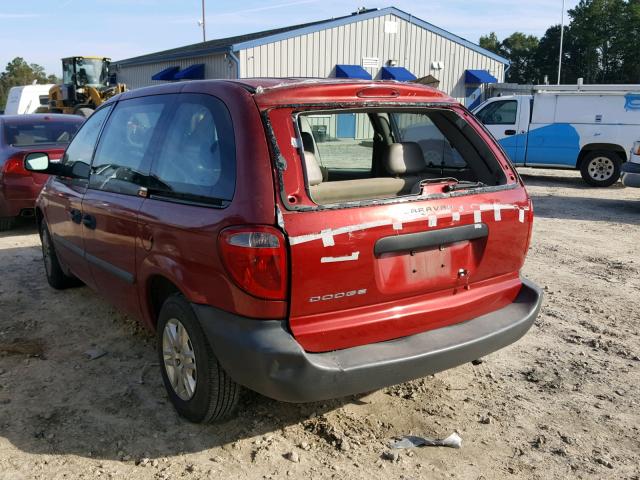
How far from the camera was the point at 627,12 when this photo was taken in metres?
64.8

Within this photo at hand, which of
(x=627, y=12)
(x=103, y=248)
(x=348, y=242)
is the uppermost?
(x=627, y=12)

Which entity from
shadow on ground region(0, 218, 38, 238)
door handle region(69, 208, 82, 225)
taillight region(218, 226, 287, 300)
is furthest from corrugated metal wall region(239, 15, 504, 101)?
taillight region(218, 226, 287, 300)

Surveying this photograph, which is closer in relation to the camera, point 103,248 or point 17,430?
point 17,430

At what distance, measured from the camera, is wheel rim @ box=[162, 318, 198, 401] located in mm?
3105

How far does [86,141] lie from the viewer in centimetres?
450

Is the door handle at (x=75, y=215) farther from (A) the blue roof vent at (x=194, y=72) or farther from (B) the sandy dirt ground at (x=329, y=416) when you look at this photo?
(A) the blue roof vent at (x=194, y=72)

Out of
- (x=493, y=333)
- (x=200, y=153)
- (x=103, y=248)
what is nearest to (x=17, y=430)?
(x=103, y=248)

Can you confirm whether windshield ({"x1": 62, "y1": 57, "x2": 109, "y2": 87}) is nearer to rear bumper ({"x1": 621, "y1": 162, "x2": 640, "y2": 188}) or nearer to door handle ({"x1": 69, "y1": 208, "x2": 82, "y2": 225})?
rear bumper ({"x1": 621, "y1": 162, "x2": 640, "y2": 188})

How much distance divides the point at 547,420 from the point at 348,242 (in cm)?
163

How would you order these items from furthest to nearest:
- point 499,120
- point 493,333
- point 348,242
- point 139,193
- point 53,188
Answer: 1. point 499,120
2. point 53,188
3. point 139,193
4. point 493,333
5. point 348,242

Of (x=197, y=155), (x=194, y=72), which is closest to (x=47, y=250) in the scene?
(x=197, y=155)

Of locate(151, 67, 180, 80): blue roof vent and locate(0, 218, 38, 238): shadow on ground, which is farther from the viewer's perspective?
locate(151, 67, 180, 80): blue roof vent

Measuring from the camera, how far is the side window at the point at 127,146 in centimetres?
347

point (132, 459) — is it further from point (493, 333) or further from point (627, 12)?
point (627, 12)
